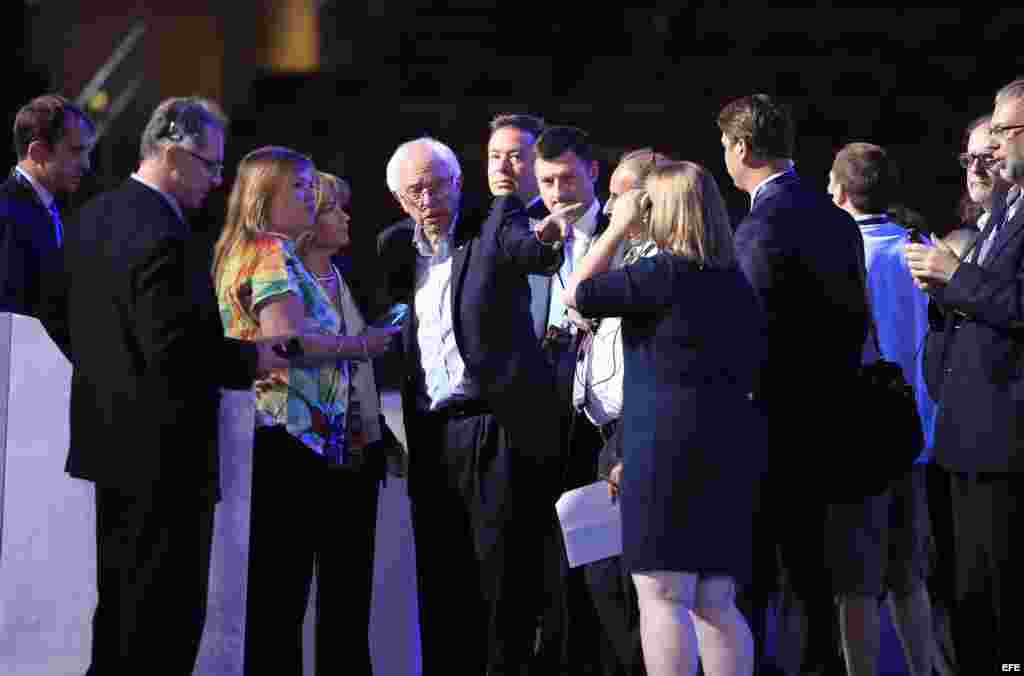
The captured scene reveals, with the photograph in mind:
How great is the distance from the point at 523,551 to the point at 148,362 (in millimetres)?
1096

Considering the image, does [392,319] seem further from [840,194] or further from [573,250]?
[840,194]

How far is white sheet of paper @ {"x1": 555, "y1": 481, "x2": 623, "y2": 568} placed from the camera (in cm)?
354

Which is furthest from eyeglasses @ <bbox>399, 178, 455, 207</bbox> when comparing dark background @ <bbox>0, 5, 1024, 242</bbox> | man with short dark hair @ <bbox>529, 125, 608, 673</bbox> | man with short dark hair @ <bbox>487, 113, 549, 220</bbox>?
dark background @ <bbox>0, 5, 1024, 242</bbox>

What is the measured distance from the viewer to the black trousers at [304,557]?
3682mm

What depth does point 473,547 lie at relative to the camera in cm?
388

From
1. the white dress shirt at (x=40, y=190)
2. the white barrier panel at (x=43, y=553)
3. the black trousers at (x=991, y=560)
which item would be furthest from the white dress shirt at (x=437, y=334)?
the black trousers at (x=991, y=560)

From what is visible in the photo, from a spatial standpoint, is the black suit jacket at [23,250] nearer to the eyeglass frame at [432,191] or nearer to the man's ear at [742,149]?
the eyeglass frame at [432,191]

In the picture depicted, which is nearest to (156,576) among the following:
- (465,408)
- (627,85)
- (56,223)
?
(465,408)

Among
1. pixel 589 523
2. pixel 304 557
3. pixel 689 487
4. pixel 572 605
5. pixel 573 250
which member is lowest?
pixel 572 605

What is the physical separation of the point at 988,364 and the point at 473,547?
1351mm

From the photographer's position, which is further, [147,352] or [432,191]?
[432,191]

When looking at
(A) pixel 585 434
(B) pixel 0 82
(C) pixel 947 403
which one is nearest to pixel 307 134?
(B) pixel 0 82

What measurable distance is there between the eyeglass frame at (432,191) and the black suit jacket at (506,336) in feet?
0.48

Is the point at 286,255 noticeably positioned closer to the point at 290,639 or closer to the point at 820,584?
the point at 290,639
